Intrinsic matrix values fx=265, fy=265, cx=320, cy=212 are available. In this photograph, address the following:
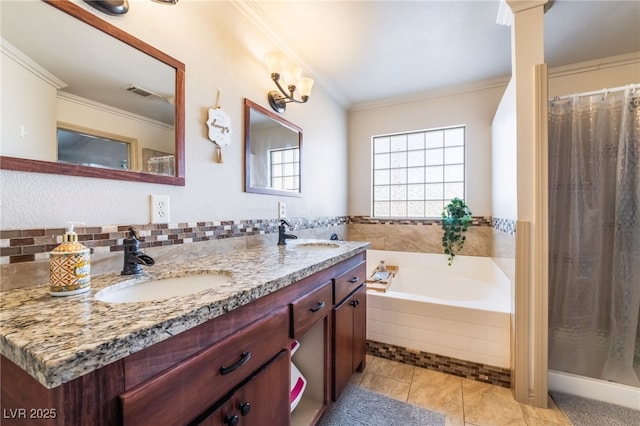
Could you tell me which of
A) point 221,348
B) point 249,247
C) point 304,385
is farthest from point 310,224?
point 221,348

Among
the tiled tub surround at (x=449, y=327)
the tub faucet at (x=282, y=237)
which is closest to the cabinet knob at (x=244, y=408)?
the tub faucet at (x=282, y=237)

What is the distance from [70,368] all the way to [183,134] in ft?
3.53

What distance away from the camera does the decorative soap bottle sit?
2.20 ft

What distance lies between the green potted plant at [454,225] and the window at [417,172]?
0.19 metres

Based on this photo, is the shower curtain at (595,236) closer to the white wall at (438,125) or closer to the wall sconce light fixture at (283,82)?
the white wall at (438,125)

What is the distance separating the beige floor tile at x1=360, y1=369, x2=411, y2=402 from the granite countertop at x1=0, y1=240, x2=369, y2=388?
122cm

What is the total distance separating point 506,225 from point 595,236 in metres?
0.45

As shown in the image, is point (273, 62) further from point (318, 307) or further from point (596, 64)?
point (596, 64)

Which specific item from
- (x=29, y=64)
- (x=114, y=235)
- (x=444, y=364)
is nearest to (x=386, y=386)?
(x=444, y=364)

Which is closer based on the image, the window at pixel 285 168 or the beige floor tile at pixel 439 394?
the beige floor tile at pixel 439 394

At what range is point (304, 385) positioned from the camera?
1.30 m

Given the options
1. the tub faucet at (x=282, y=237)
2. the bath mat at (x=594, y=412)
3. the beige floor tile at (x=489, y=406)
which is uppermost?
the tub faucet at (x=282, y=237)

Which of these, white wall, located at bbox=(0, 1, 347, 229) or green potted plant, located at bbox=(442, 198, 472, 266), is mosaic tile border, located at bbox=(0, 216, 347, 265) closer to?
white wall, located at bbox=(0, 1, 347, 229)

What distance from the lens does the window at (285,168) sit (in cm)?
189
